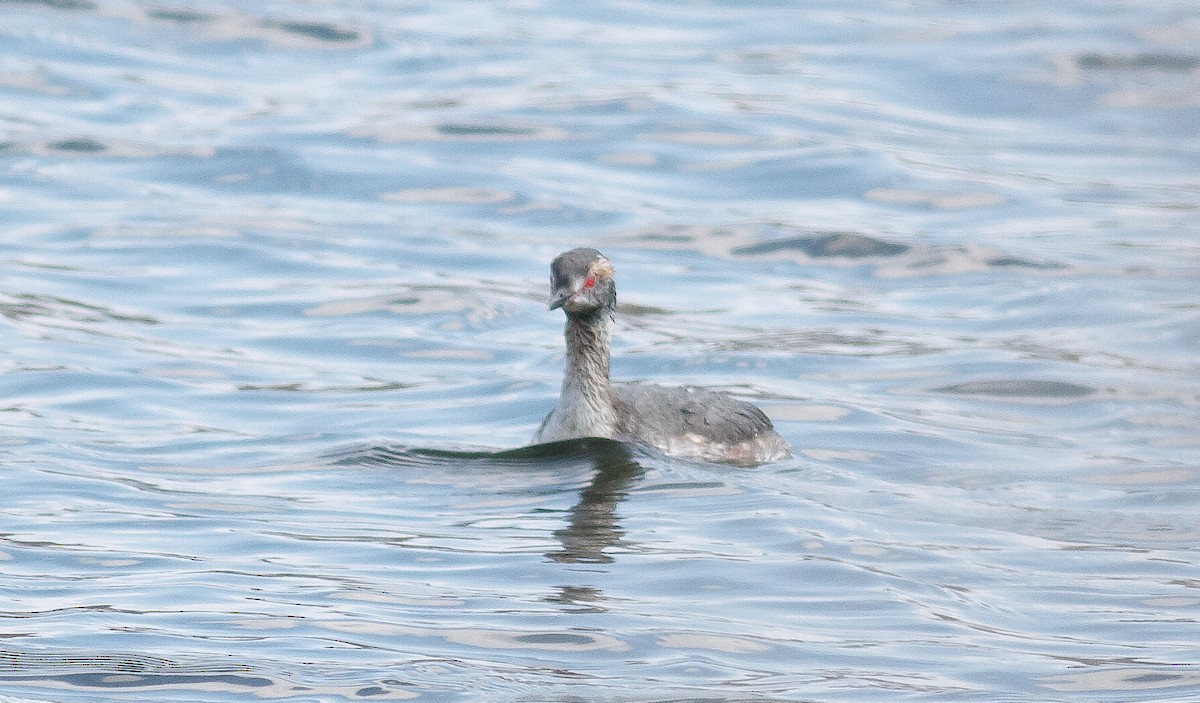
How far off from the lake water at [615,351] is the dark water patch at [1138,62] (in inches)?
3.3

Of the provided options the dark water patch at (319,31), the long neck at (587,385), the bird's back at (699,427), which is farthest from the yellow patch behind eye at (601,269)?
the dark water patch at (319,31)

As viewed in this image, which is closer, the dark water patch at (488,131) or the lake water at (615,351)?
the lake water at (615,351)

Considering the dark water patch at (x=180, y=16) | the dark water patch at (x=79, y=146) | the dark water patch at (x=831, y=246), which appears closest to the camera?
the dark water patch at (x=831, y=246)

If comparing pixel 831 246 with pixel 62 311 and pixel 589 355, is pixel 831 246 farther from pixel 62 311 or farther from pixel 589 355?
pixel 589 355

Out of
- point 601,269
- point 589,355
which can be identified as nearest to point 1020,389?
point 589,355

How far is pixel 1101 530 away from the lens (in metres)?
11.6

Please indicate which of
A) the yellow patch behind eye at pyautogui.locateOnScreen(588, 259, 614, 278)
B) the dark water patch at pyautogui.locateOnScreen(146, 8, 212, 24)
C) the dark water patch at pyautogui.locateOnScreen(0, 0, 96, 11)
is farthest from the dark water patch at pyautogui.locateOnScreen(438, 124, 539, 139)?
the yellow patch behind eye at pyautogui.locateOnScreen(588, 259, 614, 278)

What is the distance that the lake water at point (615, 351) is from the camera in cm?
901

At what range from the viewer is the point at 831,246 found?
812 inches

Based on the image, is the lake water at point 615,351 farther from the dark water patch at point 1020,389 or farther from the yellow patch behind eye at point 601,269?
the yellow patch behind eye at point 601,269

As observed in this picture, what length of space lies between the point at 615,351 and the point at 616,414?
419 cm

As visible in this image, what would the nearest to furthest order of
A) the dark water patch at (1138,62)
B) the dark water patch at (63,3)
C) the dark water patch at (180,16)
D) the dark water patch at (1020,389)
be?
the dark water patch at (1020,389)
the dark water patch at (1138,62)
the dark water patch at (180,16)
the dark water patch at (63,3)

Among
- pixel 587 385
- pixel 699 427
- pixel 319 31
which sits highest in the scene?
pixel 319 31

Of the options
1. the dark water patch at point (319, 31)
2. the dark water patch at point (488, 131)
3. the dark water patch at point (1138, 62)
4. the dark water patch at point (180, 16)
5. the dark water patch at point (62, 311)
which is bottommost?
the dark water patch at point (62, 311)
